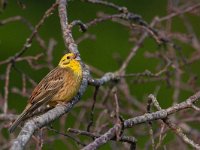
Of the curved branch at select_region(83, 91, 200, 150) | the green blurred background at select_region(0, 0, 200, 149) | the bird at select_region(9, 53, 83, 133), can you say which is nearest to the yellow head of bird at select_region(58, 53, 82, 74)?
the bird at select_region(9, 53, 83, 133)

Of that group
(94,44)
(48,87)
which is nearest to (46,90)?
(48,87)

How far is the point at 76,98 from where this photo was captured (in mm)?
3865

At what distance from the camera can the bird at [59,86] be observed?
13.0 feet

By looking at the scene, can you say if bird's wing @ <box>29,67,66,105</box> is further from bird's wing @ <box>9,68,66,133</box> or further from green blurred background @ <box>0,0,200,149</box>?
green blurred background @ <box>0,0,200,149</box>

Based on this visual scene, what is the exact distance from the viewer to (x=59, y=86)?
14.2 feet

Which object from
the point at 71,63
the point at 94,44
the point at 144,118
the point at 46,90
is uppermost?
the point at 94,44

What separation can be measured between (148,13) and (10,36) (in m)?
1.80

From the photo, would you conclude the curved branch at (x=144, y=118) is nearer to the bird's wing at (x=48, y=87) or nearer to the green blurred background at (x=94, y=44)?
the bird's wing at (x=48, y=87)

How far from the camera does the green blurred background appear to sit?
7777mm

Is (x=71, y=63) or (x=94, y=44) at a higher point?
(x=94, y=44)

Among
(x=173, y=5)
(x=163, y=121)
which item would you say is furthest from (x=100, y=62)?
(x=163, y=121)

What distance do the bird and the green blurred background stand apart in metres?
2.71

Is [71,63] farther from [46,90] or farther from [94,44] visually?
[94,44]

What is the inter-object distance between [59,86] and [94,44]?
4036mm
